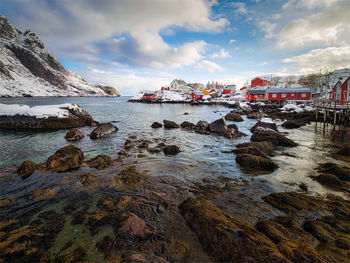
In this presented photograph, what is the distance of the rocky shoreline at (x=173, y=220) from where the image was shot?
140 inches

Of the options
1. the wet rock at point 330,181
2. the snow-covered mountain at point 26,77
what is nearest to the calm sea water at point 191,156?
the wet rock at point 330,181

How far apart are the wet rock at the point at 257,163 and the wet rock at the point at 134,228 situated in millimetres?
6740

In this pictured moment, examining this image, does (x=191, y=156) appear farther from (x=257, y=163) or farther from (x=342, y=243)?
(x=342, y=243)

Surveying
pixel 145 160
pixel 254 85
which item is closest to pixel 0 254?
pixel 145 160

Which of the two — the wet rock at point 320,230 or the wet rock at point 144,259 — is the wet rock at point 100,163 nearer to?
the wet rock at point 144,259

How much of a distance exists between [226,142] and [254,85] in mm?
107492

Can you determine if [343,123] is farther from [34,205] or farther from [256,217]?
[34,205]

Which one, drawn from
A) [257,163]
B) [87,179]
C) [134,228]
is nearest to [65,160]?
[87,179]

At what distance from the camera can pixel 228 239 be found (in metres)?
3.57

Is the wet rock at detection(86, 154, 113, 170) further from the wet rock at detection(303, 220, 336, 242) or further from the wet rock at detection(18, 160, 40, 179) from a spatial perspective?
the wet rock at detection(303, 220, 336, 242)

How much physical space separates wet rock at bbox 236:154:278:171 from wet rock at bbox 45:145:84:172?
30.5ft

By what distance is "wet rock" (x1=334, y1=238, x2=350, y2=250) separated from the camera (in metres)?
3.72

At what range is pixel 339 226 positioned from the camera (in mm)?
4512

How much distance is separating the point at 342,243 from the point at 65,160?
11.2 metres
